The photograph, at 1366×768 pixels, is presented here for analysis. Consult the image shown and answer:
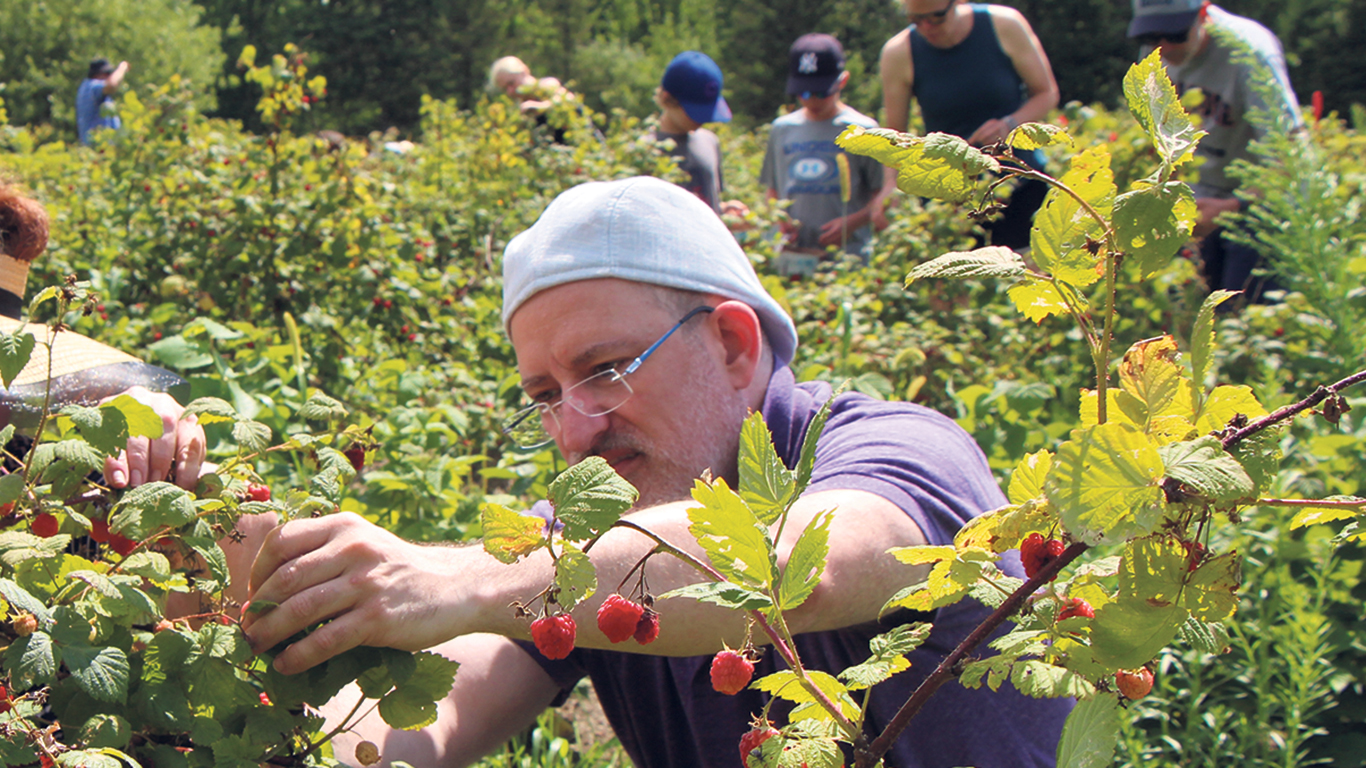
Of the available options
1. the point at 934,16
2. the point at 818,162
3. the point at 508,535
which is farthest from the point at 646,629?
the point at 818,162

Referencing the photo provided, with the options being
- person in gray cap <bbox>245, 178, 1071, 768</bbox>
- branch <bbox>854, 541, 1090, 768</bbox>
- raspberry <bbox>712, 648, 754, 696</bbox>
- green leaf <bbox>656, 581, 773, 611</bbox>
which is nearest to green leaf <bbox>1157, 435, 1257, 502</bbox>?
branch <bbox>854, 541, 1090, 768</bbox>

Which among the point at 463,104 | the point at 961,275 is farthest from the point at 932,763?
the point at 463,104

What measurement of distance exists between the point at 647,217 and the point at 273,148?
9.20 ft

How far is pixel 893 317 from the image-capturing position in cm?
400

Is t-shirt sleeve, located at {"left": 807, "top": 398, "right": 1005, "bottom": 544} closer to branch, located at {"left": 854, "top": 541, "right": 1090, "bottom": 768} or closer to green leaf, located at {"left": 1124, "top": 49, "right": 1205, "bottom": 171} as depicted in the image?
branch, located at {"left": 854, "top": 541, "right": 1090, "bottom": 768}

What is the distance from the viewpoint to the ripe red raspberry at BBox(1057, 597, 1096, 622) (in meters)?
0.61

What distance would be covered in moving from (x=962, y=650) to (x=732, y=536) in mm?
164

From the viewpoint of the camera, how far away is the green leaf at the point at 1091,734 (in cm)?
55

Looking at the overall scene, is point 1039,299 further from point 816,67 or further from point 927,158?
point 816,67

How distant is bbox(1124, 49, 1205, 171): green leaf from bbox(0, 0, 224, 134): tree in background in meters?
24.0

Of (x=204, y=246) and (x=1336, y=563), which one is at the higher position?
(x=204, y=246)

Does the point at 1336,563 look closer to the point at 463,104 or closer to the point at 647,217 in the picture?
the point at 647,217

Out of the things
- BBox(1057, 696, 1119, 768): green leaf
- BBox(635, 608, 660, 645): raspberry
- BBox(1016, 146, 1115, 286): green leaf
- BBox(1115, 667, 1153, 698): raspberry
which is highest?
BBox(1016, 146, 1115, 286): green leaf

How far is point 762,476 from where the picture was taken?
594mm
